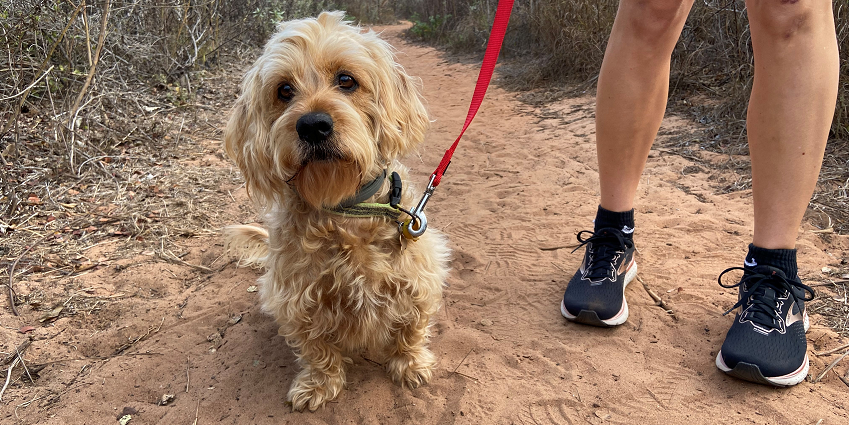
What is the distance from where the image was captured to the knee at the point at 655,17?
209 cm

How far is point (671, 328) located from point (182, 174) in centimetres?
424

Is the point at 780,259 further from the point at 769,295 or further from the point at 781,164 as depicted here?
the point at 781,164

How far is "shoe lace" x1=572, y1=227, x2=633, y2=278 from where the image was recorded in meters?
2.49

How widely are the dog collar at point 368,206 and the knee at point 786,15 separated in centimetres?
153

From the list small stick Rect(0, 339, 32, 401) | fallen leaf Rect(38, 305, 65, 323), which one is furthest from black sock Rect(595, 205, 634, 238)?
fallen leaf Rect(38, 305, 65, 323)

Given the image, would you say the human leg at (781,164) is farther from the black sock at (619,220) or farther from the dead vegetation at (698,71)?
the dead vegetation at (698,71)

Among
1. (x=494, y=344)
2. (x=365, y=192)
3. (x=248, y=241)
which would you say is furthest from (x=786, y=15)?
(x=248, y=241)

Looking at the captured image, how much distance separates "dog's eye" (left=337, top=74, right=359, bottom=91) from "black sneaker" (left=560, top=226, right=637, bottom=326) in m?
1.45

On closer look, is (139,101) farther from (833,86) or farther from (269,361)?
(833,86)

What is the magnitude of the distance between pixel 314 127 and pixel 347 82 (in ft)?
1.02

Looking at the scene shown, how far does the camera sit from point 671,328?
2318 millimetres

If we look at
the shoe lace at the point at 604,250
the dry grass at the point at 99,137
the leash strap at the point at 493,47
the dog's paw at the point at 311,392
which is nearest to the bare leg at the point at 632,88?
the shoe lace at the point at 604,250

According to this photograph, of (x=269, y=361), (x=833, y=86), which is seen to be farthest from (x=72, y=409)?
(x=833, y=86)

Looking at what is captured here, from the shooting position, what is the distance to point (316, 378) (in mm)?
2191
